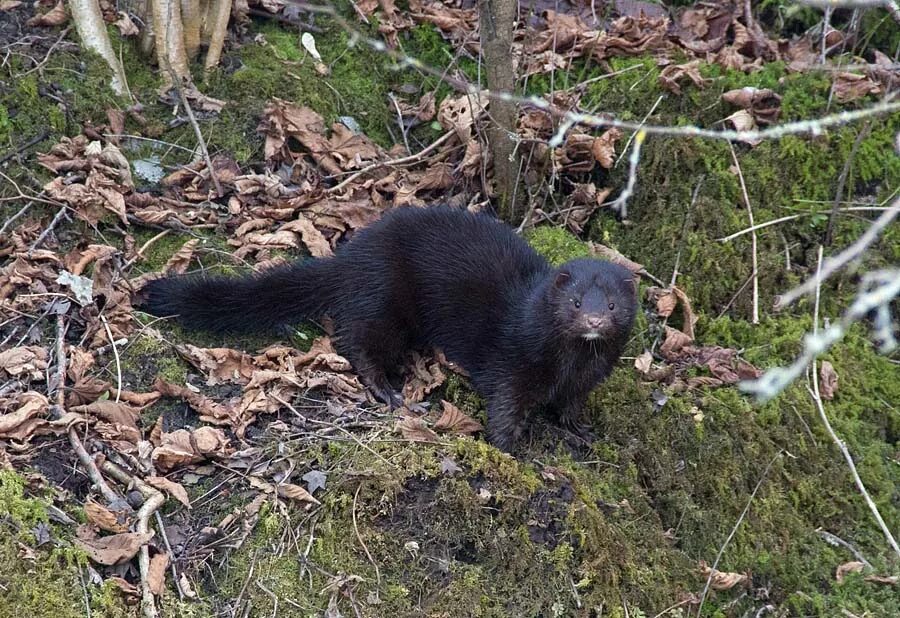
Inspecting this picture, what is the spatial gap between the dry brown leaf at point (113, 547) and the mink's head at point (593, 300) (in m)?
2.23

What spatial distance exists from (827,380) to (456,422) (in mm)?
2366

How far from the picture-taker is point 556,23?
7.31 metres

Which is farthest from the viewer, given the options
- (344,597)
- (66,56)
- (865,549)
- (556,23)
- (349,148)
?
(556,23)

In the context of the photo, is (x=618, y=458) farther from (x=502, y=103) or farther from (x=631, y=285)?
(x=502, y=103)

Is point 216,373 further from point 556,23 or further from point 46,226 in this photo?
point 556,23

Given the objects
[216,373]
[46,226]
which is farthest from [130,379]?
[46,226]

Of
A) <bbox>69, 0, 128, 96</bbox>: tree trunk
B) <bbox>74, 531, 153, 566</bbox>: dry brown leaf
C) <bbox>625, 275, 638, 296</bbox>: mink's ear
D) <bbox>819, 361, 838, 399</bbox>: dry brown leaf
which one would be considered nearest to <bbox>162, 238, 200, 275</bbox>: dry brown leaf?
<bbox>69, 0, 128, 96</bbox>: tree trunk

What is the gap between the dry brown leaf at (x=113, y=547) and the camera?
3951mm

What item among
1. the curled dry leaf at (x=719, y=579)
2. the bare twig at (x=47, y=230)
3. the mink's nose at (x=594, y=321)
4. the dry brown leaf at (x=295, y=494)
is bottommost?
the curled dry leaf at (x=719, y=579)

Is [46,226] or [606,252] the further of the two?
[606,252]

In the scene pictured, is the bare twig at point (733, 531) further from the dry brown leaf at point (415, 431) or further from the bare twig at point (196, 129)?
the bare twig at point (196, 129)

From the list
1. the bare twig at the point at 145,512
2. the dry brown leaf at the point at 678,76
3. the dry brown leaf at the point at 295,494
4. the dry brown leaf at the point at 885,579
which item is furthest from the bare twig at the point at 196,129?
the dry brown leaf at the point at 885,579

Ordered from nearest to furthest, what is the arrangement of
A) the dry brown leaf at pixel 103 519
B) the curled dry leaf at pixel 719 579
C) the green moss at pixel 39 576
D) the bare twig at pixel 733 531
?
the green moss at pixel 39 576
the dry brown leaf at pixel 103 519
the bare twig at pixel 733 531
the curled dry leaf at pixel 719 579

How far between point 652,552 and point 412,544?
1.25 m
